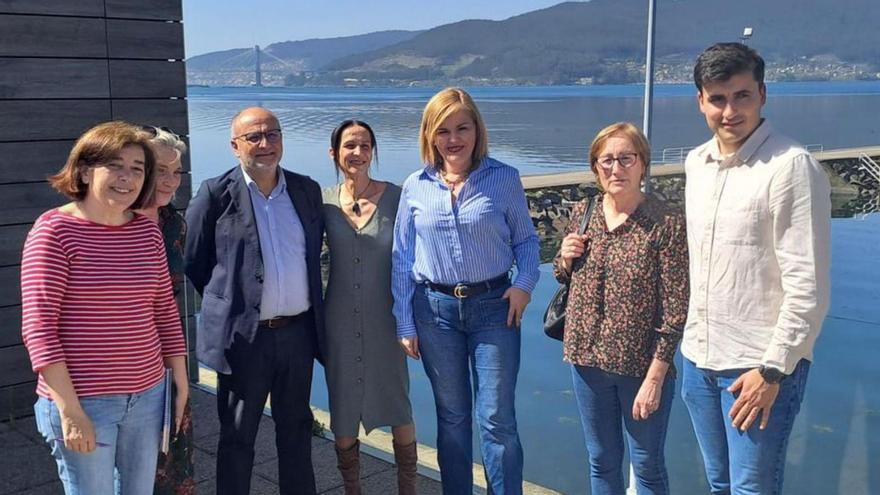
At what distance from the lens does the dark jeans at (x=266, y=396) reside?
2.87 meters

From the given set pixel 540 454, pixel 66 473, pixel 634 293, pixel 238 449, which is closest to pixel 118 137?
pixel 66 473

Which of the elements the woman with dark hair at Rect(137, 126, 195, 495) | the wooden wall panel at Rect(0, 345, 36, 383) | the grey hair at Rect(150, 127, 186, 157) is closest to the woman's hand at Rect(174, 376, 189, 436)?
the woman with dark hair at Rect(137, 126, 195, 495)

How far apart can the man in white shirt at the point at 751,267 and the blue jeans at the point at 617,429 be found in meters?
0.24

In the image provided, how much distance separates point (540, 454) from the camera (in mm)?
7414

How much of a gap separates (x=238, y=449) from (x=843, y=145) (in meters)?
55.0

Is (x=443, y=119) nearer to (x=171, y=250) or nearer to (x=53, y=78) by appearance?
(x=171, y=250)

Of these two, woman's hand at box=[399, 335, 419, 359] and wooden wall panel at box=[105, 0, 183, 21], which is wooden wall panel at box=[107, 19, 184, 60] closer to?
wooden wall panel at box=[105, 0, 183, 21]

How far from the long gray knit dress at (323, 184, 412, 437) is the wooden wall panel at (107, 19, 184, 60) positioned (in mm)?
1958

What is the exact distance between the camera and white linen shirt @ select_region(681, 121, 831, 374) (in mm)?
2084

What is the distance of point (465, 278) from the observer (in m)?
2.84

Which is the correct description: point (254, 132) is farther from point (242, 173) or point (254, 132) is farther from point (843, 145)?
point (843, 145)

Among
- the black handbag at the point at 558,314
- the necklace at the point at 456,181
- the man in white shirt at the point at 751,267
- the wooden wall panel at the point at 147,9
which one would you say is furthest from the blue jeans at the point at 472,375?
the wooden wall panel at the point at 147,9

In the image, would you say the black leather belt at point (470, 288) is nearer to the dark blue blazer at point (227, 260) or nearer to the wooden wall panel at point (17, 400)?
the dark blue blazer at point (227, 260)

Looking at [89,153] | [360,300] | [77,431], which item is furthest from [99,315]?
[360,300]
